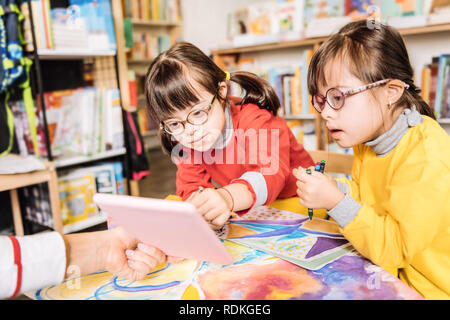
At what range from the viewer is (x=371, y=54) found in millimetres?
718

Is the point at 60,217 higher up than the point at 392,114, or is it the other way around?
the point at 392,114

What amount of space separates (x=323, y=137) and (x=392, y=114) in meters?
1.87

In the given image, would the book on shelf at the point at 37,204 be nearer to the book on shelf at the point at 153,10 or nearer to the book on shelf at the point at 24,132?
the book on shelf at the point at 24,132

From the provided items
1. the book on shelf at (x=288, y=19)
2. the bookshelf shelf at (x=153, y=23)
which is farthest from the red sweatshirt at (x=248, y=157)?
the bookshelf shelf at (x=153, y=23)

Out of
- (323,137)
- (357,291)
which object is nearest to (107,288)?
(357,291)

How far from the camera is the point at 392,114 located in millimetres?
765

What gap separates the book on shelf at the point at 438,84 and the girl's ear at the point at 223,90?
159cm

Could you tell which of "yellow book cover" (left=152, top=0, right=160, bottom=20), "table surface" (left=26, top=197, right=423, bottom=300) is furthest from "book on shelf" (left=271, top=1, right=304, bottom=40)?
"table surface" (left=26, top=197, right=423, bottom=300)

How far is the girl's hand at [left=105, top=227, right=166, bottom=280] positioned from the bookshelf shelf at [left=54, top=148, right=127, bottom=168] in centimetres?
147

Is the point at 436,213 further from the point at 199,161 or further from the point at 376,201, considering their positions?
the point at 199,161

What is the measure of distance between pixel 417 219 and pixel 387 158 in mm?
186

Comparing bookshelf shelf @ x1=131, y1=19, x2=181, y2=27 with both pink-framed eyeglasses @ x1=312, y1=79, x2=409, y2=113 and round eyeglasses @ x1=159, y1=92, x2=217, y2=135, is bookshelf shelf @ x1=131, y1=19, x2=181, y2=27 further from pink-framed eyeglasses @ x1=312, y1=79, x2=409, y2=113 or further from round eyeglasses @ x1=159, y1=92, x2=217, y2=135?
pink-framed eyeglasses @ x1=312, y1=79, x2=409, y2=113

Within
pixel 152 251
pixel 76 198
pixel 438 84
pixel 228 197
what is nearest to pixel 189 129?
pixel 228 197
